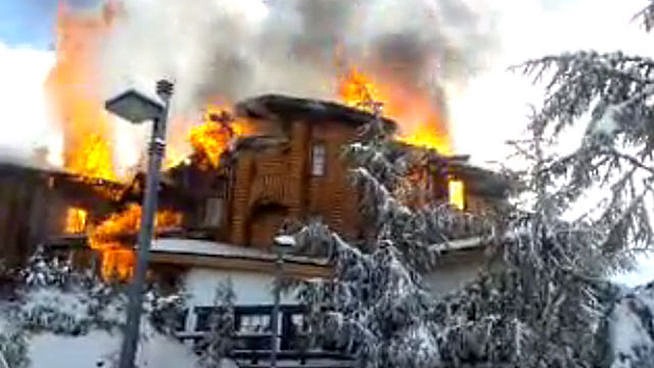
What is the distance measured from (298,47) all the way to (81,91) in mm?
12020

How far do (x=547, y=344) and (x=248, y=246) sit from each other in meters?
17.7

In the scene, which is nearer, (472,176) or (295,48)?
(472,176)

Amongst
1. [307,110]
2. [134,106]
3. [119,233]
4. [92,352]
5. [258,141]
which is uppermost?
[307,110]

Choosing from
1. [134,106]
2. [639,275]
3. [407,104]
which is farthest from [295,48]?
[134,106]

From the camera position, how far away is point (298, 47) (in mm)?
44438

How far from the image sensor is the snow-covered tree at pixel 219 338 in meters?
17.0

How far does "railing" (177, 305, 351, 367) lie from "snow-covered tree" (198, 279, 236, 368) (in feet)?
0.55

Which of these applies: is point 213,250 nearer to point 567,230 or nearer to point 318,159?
point 318,159

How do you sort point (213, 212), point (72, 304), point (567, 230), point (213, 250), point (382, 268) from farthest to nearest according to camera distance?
1. point (213, 212)
2. point (213, 250)
3. point (72, 304)
4. point (382, 268)
5. point (567, 230)

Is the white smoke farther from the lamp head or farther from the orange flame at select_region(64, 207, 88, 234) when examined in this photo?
the lamp head

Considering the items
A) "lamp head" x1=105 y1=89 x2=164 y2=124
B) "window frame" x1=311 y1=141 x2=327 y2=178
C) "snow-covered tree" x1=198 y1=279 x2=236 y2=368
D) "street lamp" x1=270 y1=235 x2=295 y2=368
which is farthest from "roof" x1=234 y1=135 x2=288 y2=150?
"lamp head" x1=105 y1=89 x2=164 y2=124

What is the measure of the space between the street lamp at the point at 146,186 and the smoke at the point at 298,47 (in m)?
32.2

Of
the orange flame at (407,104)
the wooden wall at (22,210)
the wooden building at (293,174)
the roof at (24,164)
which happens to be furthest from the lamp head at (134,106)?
the orange flame at (407,104)

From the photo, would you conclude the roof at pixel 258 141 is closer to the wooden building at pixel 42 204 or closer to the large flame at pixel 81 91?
the wooden building at pixel 42 204
